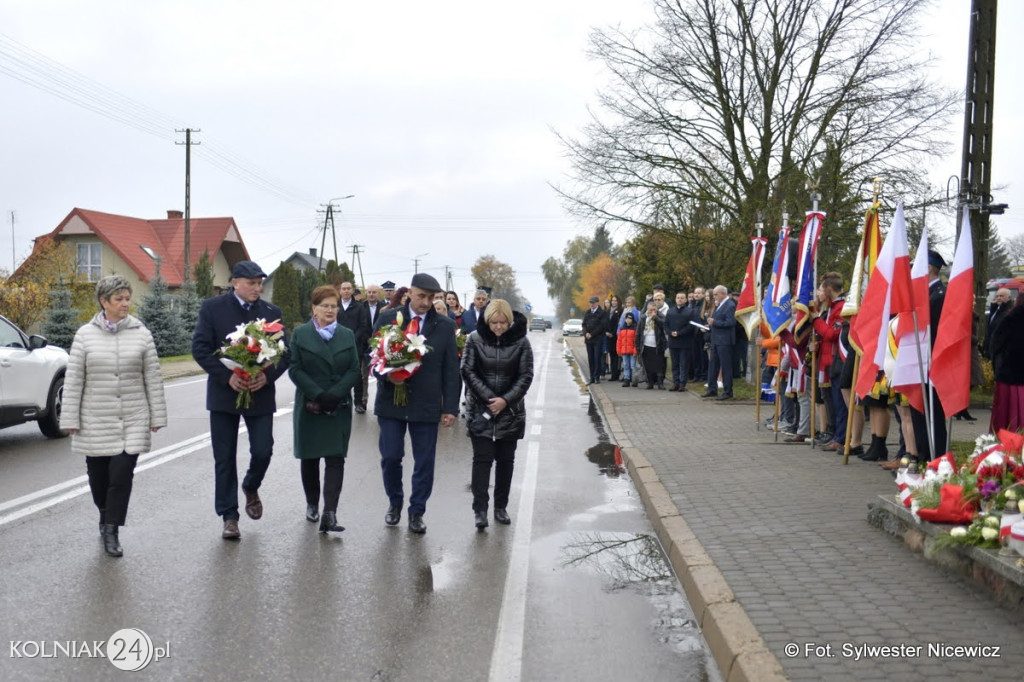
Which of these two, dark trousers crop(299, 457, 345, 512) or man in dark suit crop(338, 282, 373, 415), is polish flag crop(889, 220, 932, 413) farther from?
man in dark suit crop(338, 282, 373, 415)

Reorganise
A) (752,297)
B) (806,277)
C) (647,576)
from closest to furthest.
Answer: (647,576) < (806,277) < (752,297)

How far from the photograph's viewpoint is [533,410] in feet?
54.5

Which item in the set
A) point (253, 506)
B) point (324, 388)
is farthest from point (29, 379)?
point (324, 388)

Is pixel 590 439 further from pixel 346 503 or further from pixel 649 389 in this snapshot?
pixel 649 389

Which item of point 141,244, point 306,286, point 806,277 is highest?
point 141,244

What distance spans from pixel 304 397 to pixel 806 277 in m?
6.61

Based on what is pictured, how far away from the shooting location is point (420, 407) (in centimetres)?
740

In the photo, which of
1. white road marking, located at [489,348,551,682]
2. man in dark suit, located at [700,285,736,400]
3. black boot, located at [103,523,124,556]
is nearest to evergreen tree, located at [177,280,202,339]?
man in dark suit, located at [700,285,736,400]

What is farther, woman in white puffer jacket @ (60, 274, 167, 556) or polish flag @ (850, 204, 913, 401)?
polish flag @ (850, 204, 913, 401)

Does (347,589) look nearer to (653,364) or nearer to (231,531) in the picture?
(231,531)

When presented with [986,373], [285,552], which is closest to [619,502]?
[285,552]

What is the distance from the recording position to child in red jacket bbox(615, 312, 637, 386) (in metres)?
21.2

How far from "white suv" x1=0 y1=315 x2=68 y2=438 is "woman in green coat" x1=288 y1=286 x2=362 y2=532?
5145 mm

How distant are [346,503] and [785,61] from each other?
18273mm
